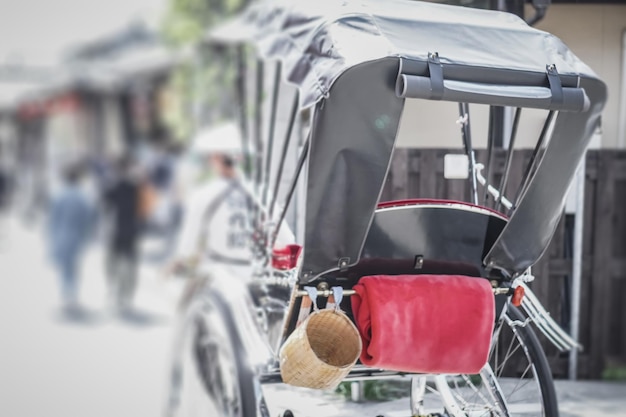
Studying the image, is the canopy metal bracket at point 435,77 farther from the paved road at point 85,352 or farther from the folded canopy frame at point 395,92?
the paved road at point 85,352

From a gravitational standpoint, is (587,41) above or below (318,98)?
above

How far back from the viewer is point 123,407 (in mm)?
2807

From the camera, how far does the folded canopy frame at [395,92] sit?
219cm

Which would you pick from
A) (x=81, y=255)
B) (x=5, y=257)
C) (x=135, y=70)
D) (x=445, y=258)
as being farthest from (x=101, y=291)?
(x=445, y=258)

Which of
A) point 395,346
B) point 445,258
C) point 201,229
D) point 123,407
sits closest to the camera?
point 395,346

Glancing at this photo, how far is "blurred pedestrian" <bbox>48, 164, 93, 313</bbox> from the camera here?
2174 millimetres

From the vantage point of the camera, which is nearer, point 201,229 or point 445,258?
point 445,258

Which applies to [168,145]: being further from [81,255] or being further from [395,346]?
[395,346]

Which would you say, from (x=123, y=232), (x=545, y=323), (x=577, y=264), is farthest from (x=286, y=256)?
(x=577, y=264)

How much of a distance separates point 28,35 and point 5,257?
29.2 inches

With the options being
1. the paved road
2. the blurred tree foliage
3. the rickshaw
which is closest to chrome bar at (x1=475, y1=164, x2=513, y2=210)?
the rickshaw

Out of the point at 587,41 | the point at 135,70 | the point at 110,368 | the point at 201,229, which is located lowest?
the point at 110,368

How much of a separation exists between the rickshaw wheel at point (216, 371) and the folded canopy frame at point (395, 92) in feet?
1.95

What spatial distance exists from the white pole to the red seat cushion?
121 cm
